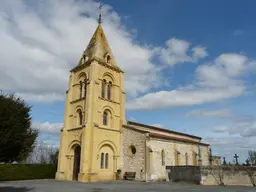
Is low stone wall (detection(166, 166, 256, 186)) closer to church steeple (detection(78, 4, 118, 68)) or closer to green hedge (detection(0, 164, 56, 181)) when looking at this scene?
church steeple (detection(78, 4, 118, 68))

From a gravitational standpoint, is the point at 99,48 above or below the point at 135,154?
above

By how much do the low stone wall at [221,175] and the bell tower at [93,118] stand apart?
380 inches

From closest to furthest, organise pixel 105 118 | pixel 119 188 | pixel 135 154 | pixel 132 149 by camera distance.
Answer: pixel 119 188 < pixel 135 154 < pixel 132 149 < pixel 105 118

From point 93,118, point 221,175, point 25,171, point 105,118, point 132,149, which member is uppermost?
point 105,118

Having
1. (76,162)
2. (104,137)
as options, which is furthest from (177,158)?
(76,162)

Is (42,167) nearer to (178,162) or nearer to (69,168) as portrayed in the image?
(69,168)

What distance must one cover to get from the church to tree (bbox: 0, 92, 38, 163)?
11.6 metres

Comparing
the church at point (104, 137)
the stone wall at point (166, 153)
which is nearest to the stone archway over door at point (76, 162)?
the church at point (104, 137)

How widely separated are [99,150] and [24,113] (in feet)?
46.7

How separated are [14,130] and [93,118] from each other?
14361 mm

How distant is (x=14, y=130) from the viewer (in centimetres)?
1198

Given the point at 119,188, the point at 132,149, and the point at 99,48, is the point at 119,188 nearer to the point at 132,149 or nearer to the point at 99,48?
the point at 132,149

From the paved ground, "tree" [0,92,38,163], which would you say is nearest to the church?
the paved ground

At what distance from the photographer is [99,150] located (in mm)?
26156
